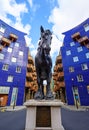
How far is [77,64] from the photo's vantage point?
24.7 metres

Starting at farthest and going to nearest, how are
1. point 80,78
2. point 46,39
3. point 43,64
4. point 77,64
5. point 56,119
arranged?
point 77,64 → point 80,78 → point 43,64 → point 46,39 → point 56,119

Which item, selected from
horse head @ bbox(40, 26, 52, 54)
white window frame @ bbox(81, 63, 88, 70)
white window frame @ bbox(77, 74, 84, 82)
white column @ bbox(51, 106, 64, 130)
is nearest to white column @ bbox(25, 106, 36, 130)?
white column @ bbox(51, 106, 64, 130)

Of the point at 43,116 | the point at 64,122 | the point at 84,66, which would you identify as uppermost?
the point at 84,66

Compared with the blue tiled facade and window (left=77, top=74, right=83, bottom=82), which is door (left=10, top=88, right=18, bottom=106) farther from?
window (left=77, top=74, right=83, bottom=82)

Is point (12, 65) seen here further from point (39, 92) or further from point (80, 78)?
point (39, 92)

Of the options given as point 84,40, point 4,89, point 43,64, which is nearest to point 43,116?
point 43,64

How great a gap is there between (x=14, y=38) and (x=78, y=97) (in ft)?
76.3

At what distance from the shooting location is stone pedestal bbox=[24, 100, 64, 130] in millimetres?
4148

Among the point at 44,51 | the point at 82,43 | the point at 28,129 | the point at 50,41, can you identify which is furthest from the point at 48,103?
the point at 82,43

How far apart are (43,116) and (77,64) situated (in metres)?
22.2

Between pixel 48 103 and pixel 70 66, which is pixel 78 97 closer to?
pixel 70 66

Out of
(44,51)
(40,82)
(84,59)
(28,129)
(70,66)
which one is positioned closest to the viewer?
(28,129)

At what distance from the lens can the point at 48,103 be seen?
4.34 m

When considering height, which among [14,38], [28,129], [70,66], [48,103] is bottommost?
[28,129]
